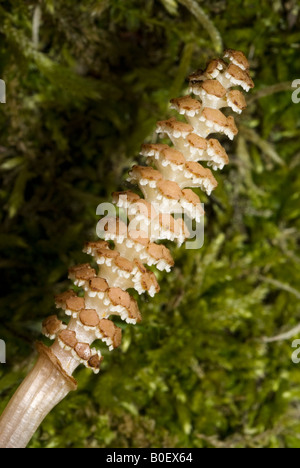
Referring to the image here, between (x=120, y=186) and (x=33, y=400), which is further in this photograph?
(x=120, y=186)

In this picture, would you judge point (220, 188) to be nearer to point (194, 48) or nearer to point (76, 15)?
point (194, 48)

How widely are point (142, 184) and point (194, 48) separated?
1.18m

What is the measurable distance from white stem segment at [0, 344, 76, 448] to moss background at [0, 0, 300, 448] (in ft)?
2.02

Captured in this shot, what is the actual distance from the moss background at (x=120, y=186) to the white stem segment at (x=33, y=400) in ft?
2.02

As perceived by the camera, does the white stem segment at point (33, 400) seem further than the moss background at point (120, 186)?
No

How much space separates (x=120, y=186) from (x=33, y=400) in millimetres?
1187

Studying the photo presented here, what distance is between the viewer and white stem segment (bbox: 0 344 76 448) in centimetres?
136

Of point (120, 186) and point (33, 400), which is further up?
point (120, 186)

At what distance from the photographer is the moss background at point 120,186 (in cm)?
210

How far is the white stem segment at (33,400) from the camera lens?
136cm

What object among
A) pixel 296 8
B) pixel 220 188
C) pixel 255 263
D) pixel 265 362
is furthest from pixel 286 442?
pixel 296 8

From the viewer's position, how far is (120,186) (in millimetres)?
2301

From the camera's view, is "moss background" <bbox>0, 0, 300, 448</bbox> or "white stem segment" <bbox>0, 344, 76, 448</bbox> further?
"moss background" <bbox>0, 0, 300, 448</bbox>

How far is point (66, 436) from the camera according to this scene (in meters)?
1.97
